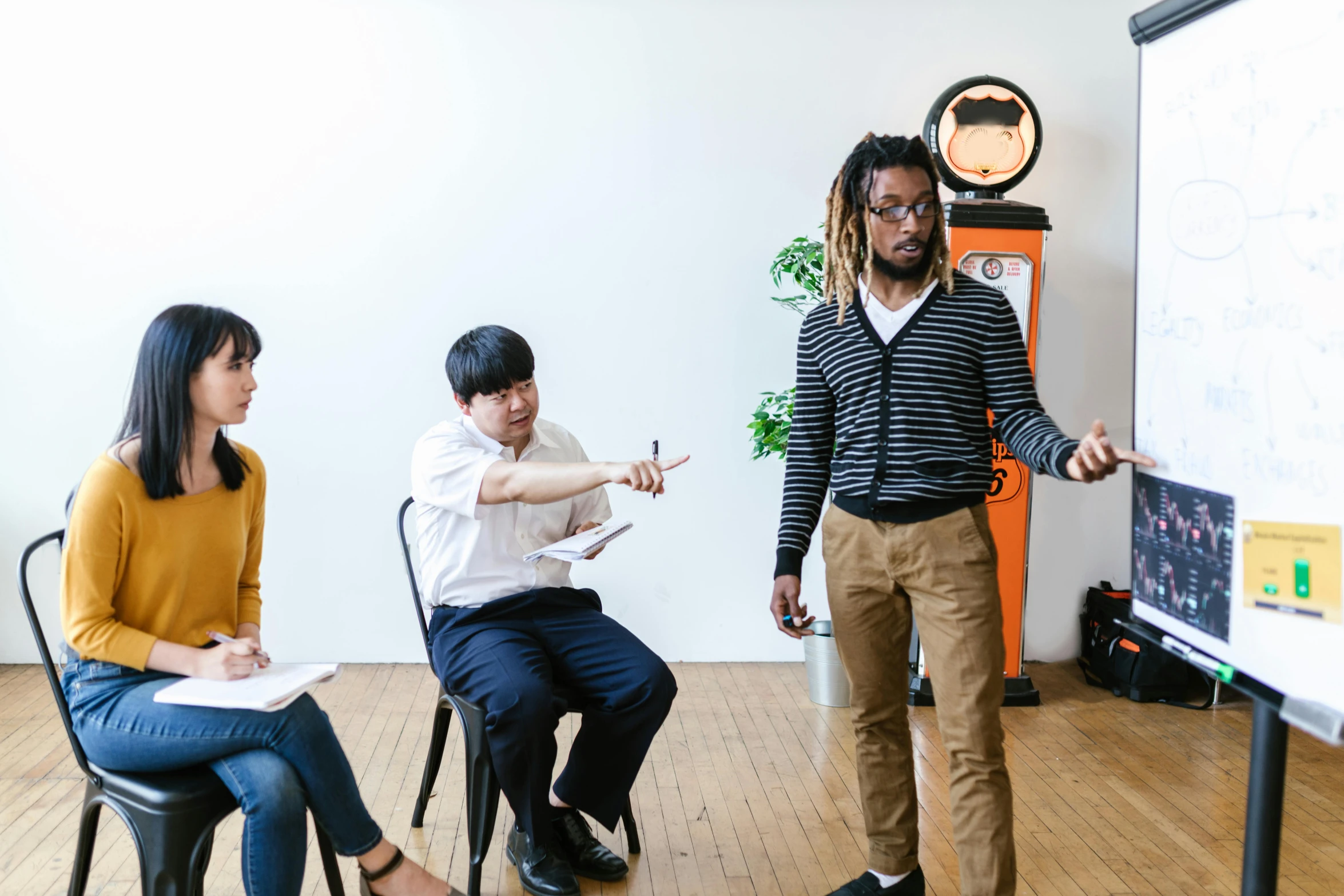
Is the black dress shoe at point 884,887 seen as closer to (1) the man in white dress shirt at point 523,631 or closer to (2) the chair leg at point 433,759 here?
(1) the man in white dress shirt at point 523,631

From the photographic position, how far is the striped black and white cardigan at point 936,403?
1728mm

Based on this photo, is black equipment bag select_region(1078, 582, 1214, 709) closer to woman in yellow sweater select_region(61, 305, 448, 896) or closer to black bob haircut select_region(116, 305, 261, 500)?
woman in yellow sweater select_region(61, 305, 448, 896)

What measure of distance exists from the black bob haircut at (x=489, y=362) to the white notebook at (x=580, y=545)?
0.35 meters

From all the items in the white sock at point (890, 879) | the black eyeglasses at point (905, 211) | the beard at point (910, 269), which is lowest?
the white sock at point (890, 879)

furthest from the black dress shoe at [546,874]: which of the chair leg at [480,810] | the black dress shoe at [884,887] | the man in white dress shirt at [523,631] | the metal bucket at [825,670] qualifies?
the metal bucket at [825,670]

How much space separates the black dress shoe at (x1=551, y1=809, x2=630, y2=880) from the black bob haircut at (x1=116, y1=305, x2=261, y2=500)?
1.07m

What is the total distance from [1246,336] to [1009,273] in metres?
1.98

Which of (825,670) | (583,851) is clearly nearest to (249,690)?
(583,851)

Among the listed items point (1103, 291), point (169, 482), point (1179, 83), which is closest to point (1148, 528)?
point (1179, 83)

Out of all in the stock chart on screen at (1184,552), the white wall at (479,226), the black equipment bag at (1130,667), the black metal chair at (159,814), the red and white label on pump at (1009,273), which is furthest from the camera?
the white wall at (479,226)

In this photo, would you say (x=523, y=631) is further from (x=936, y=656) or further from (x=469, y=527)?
(x=936, y=656)

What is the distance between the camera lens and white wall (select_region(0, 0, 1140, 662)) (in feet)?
11.4

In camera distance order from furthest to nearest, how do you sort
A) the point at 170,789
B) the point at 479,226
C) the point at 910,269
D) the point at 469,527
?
the point at 479,226, the point at 469,527, the point at 910,269, the point at 170,789

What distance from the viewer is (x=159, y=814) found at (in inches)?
60.2
